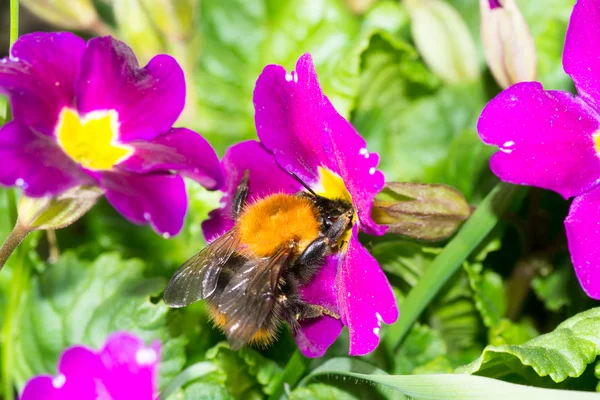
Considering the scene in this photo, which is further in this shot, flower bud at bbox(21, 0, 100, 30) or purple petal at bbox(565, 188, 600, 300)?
flower bud at bbox(21, 0, 100, 30)

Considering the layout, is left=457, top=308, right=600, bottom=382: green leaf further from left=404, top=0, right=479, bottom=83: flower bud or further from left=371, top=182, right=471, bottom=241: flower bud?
left=404, top=0, right=479, bottom=83: flower bud

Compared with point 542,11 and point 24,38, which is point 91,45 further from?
point 542,11

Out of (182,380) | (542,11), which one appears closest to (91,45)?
(182,380)

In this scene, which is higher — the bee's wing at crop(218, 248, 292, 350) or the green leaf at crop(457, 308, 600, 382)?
the bee's wing at crop(218, 248, 292, 350)

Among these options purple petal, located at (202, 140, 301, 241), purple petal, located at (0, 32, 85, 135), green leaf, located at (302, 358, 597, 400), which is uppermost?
purple petal, located at (0, 32, 85, 135)

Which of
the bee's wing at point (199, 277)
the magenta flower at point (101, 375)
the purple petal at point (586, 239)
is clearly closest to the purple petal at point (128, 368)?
→ the magenta flower at point (101, 375)

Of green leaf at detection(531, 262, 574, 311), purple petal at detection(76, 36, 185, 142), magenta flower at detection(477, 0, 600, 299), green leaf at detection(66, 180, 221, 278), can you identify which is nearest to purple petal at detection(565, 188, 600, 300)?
magenta flower at detection(477, 0, 600, 299)

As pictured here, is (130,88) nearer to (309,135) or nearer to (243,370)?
(309,135)
